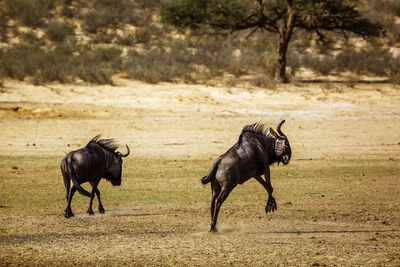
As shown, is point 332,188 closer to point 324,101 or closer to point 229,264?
point 229,264

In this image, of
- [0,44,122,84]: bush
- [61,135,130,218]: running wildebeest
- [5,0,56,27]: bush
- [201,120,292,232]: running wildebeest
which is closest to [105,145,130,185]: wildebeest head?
[61,135,130,218]: running wildebeest

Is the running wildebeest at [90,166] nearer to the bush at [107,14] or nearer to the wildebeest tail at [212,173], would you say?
the wildebeest tail at [212,173]

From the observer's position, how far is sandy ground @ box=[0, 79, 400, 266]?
26.4 feet

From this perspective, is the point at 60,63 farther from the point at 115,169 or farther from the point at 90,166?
the point at 90,166

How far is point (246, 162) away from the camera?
868cm

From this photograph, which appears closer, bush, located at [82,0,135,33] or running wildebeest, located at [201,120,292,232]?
running wildebeest, located at [201,120,292,232]

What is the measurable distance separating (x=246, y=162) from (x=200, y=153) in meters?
9.70

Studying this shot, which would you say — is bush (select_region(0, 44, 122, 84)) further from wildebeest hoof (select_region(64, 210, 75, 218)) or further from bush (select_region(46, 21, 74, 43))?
wildebeest hoof (select_region(64, 210, 75, 218))

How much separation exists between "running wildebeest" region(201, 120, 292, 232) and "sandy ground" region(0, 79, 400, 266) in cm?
59

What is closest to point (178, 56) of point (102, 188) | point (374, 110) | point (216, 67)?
point (216, 67)

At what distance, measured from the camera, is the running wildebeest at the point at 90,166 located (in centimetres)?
967

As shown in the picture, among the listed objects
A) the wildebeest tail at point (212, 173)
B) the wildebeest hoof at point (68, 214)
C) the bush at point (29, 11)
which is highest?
the wildebeest tail at point (212, 173)

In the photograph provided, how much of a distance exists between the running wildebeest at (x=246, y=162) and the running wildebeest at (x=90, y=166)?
191cm

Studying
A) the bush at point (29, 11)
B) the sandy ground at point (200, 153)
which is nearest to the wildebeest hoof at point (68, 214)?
the sandy ground at point (200, 153)
